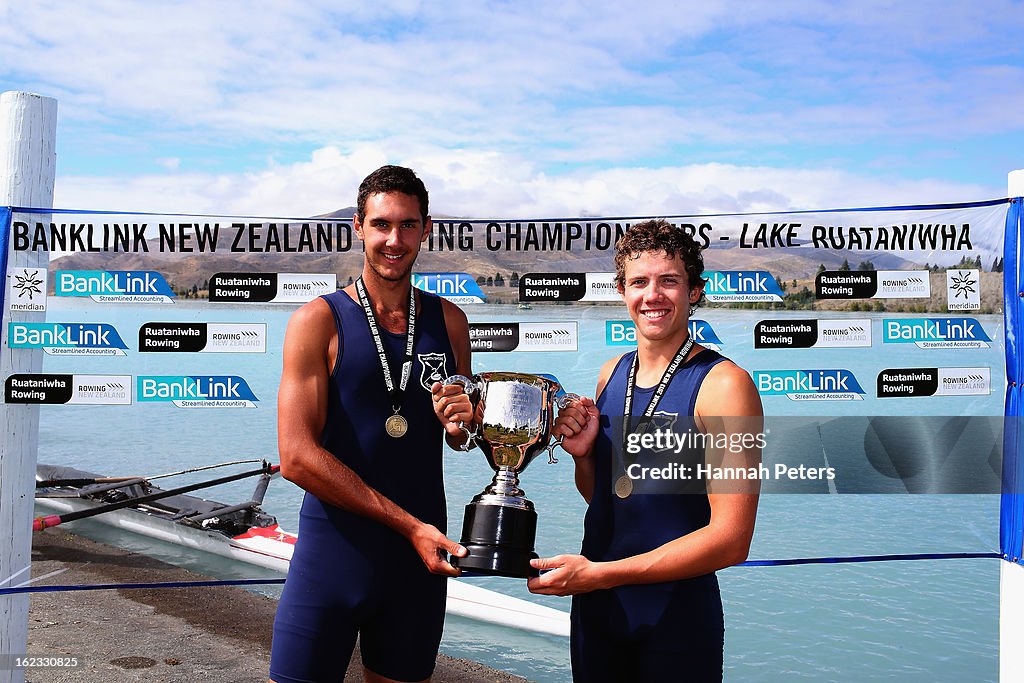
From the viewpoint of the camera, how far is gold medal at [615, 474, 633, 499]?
107 inches

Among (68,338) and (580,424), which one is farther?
(68,338)

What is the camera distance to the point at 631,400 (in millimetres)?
2701

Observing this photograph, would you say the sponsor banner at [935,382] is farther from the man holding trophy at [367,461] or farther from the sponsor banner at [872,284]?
the man holding trophy at [367,461]

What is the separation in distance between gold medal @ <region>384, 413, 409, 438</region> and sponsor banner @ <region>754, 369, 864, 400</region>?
1.96 meters

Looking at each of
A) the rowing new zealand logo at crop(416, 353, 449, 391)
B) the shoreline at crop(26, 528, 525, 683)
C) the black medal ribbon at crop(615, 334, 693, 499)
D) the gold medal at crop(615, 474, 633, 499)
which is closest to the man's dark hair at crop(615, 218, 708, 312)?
the black medal ribbon at crop(615, 334, 693, 499)

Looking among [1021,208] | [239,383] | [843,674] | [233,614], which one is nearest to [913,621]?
[843,674]

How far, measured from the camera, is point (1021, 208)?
389 centimetres

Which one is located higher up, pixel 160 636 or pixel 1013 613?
pixel 1013 613

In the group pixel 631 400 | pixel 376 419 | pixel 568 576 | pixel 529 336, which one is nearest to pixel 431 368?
pixel 376 419

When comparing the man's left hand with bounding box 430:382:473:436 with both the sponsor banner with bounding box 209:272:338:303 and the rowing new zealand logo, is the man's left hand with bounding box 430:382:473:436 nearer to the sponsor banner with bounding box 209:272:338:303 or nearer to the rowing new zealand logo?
the rowing new zealand logo

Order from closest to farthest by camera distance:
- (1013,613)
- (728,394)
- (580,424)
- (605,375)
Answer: (728,394), (580,424), (605,375), (1013,613)

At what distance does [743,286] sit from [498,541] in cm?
223

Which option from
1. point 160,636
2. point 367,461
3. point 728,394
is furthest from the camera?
point 160,636

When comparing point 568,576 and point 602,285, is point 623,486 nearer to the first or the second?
point 568,576
